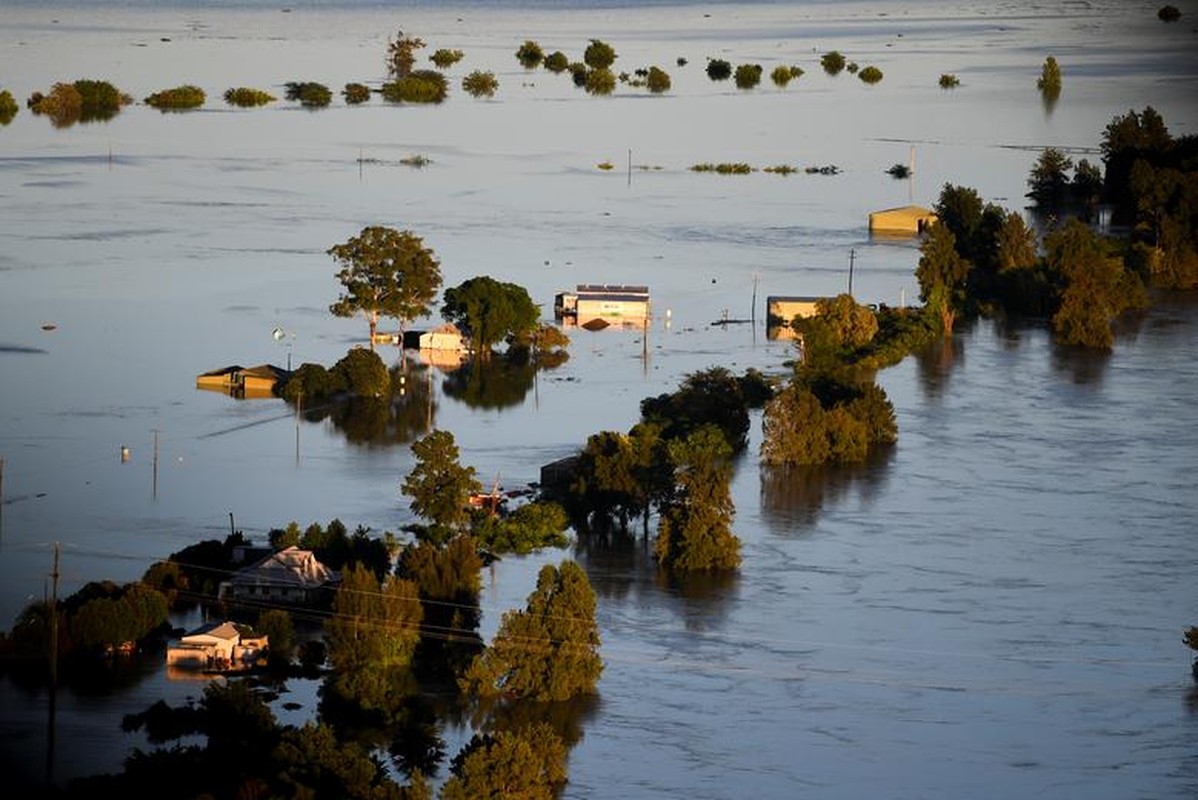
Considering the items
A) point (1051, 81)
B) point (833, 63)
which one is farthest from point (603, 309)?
point (833, 63)

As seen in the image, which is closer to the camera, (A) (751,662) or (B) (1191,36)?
(A) (751,662)

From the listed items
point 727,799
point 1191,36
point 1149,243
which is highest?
point 1191,36

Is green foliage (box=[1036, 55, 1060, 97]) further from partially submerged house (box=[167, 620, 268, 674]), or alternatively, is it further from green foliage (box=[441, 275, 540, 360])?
partially submerged house (box=[167, 620, 268, 674])

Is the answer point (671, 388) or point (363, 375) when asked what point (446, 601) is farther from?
point (671, 388)

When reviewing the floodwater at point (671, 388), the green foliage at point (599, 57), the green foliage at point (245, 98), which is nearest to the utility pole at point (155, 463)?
the floodwater at point (671, 388)

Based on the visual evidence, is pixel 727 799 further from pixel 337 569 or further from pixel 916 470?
pixel 916 470

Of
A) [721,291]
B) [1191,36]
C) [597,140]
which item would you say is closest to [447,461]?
[721,291]

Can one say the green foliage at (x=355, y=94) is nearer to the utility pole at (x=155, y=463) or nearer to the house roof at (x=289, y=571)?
the utility pole at (x=155, y=463)
